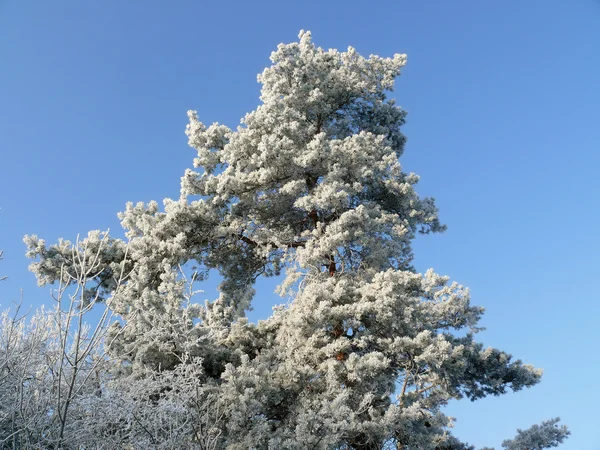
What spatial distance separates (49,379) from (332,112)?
1145 centimetres

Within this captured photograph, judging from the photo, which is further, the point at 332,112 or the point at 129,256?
the point at 332,112

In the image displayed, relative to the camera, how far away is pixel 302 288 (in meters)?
12.3

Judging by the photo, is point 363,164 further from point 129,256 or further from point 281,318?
point 129,256

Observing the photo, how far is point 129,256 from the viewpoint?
12922mm

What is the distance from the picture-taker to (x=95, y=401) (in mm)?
7051

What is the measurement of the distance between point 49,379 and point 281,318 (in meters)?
5.80

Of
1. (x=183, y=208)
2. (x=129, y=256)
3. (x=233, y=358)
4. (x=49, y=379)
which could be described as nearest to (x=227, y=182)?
(x=183, y=208)

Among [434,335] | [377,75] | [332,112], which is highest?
[377,75]

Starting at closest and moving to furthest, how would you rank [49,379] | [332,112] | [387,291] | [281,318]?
[49,379] → [387,291] → [281,318] → [332,112]

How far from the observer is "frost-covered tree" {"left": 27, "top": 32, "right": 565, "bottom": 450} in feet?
30.4

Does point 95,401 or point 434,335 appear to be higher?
point 434,335

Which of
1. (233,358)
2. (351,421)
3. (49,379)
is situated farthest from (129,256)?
(351,421)

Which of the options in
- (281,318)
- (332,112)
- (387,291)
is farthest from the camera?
(332,112)

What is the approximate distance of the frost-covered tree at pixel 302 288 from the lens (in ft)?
30.4
